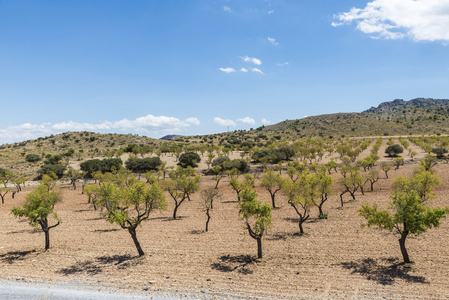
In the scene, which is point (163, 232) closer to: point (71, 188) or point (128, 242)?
point (128, 242)

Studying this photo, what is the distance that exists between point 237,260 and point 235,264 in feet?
2.50

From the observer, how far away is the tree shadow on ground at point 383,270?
58.7 ft

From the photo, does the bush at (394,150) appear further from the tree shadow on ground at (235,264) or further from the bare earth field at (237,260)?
the tree shadow on ground at (235,264)

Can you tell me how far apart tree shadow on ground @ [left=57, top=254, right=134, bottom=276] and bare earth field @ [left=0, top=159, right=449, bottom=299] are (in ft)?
0.28

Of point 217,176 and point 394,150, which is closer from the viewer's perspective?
point 217,176

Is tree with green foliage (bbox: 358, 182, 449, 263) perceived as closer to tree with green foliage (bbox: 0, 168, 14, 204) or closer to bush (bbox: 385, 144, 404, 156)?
tree with green foliage (bbox: 0, 168, 14, 204)

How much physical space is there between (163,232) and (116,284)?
11876 mm

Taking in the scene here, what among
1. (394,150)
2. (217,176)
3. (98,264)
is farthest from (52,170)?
(394,150)

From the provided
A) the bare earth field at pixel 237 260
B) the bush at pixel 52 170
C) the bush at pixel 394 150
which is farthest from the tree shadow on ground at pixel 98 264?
the bush at pixel 394 150

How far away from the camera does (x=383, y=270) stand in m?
19.3

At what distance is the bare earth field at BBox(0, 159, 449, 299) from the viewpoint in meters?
17.5

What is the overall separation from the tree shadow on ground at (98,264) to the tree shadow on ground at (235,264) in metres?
7.94

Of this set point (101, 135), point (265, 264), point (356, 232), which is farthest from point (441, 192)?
point (101, 135)

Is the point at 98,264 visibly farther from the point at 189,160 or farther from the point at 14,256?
the point at 189,160
